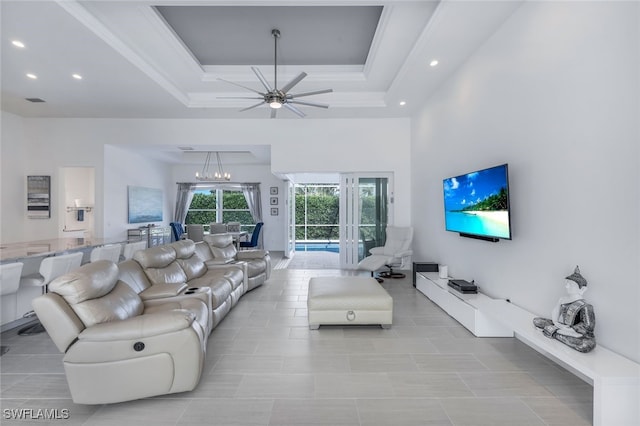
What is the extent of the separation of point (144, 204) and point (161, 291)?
6003 millimetres

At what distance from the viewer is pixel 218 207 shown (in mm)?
10297

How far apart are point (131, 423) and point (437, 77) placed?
528 centimetres

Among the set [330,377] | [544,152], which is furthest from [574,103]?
[330,377]

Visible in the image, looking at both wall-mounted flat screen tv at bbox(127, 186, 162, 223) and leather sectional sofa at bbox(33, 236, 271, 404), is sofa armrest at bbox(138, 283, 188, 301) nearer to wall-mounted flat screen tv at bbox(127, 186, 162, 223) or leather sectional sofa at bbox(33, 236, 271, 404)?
leather sectional sofa at bbox(33, 236, 271, 404)

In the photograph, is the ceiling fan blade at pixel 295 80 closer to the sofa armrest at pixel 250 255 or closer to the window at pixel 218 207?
the sofa armrest at pixel 250 255

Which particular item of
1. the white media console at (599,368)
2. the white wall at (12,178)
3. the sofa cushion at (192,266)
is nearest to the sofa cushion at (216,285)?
the sofa cushion at (192,266)

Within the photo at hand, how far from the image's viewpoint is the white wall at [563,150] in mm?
2010

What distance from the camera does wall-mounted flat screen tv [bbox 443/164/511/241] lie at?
3.03m

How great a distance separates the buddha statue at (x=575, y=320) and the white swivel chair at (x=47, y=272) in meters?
4.70

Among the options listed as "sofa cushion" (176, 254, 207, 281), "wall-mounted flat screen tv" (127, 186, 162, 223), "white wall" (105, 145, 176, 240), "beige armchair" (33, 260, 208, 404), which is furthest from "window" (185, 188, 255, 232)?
"beige armchair" (33, 260, 208, 404)

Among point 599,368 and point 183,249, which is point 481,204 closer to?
point 599,368

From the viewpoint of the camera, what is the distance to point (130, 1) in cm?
301

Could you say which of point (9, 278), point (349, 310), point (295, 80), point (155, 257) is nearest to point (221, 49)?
point (295, 80)

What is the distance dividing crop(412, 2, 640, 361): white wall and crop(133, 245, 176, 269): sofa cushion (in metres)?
3.94
